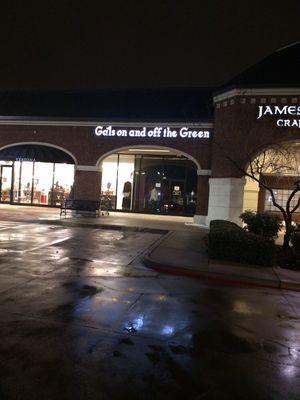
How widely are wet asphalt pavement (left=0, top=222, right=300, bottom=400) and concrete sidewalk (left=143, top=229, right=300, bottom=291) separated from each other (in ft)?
1.48

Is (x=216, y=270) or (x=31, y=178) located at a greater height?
(x=31, y=178)

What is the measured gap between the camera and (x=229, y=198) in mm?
20094

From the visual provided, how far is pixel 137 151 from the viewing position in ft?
89.9

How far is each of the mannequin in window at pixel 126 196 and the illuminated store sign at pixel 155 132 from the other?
478cm

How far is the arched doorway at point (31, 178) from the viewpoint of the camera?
26.5m

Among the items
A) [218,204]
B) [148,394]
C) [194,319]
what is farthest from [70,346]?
[218,204]

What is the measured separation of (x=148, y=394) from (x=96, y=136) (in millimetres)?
21457

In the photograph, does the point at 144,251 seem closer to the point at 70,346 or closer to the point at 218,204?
the point at 70,346

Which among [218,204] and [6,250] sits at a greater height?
[218,204]

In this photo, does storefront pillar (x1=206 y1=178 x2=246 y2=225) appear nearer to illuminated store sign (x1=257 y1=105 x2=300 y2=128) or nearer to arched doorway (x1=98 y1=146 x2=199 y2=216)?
illuminated store sign (x1=257 y1=105 x2=300 y2=128)

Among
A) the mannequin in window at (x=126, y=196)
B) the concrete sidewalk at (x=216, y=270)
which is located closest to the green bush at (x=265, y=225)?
the concrete sidewalk at (x=216, y=270)

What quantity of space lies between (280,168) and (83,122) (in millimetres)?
13294

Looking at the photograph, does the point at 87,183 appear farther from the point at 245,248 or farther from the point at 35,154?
the point at 245,248

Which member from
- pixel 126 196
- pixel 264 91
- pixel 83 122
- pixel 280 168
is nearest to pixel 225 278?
pixel 280 168
